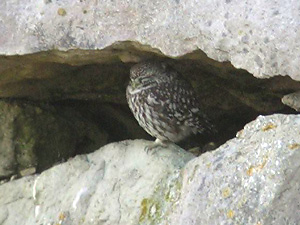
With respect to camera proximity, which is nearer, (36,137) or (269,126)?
(269,126)

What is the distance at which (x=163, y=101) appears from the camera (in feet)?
15.8

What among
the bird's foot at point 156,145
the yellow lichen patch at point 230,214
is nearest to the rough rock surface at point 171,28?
the bird's foot at point 156,145

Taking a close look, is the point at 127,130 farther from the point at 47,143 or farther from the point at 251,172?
the point at 251,172

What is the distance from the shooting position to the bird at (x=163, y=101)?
15.8 ft

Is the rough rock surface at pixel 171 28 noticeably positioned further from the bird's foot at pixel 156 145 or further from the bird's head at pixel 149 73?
the bird's foot at pixel 156 145

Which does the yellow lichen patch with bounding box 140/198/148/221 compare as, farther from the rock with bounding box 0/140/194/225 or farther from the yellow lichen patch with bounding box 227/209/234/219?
the yellow lichen patch with bounding box 227/209/234/219

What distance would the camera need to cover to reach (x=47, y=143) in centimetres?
557

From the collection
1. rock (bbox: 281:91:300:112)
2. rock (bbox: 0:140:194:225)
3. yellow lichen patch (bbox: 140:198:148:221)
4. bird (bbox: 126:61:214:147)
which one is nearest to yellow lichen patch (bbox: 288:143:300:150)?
rock (bbox: 281:91:300:112)

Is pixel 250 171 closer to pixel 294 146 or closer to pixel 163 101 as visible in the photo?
pixel 294 146

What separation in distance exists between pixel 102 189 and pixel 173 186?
612 mm

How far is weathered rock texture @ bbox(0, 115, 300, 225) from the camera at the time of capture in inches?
131

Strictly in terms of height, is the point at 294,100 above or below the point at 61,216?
above

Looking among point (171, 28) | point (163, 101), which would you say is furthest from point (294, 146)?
point (163, 101)

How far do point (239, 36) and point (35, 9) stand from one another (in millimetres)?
1328
